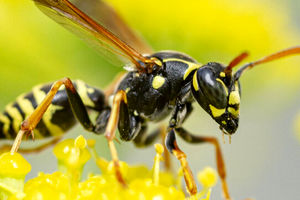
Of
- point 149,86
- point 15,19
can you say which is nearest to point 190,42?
point 15,19

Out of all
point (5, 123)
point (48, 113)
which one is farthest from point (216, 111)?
point (5, 123)

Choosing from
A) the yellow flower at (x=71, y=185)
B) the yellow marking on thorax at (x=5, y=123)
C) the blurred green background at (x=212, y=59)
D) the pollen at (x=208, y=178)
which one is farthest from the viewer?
the blurred green background at (x=212, y=59)

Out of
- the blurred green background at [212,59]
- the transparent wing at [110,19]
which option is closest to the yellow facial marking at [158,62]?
the transparent wing at [110,19]

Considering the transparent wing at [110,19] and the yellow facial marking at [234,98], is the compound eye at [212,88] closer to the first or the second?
the yellow facial marking at [234,98]

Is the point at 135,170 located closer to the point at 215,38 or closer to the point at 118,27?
the point at 118,27

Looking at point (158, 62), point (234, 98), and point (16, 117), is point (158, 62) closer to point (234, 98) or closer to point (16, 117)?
point (234, 98)
